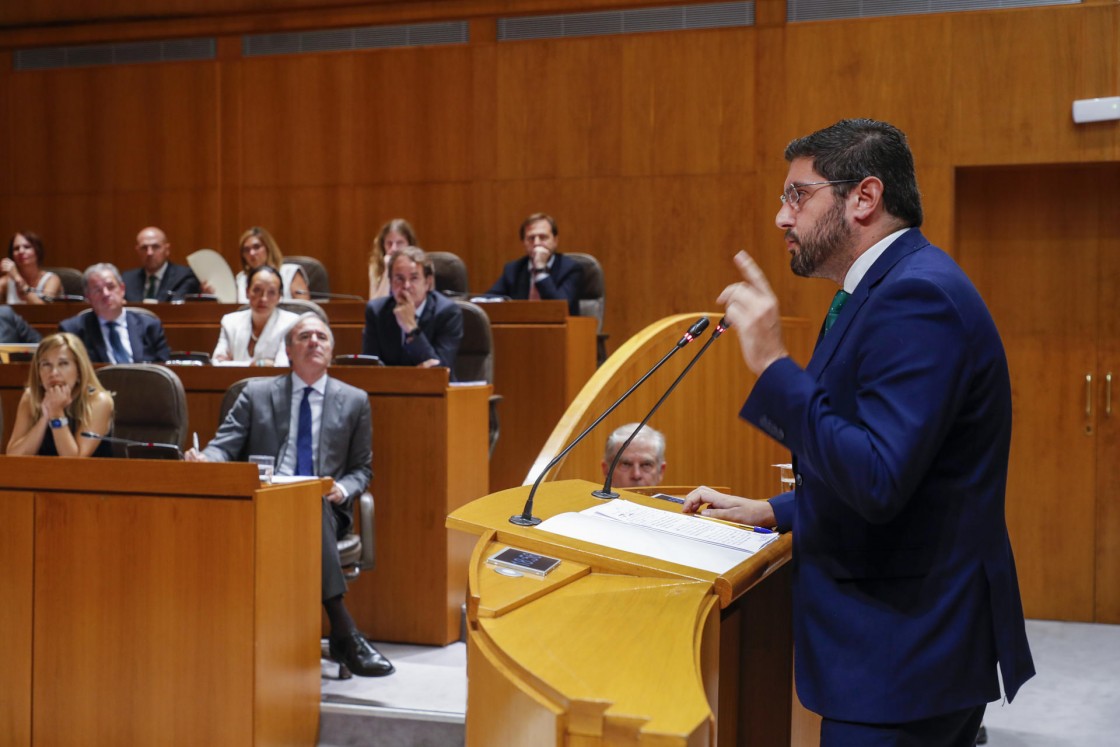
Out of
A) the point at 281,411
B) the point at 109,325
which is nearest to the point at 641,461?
the point at 281,411

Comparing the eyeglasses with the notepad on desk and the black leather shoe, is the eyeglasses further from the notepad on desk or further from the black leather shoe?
the black leather shoe

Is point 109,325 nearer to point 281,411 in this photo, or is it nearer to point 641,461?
point 281,411

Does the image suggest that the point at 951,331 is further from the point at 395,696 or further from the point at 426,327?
the point at 426,327

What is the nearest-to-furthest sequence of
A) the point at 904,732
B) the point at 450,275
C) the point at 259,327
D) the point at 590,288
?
the point at 904,732 < the point at 259,327 < the point at 590,288 < the point at 450,275

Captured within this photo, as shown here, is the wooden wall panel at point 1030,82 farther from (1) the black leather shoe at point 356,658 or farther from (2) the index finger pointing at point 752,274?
(2) the index finger pointing at point 752,274

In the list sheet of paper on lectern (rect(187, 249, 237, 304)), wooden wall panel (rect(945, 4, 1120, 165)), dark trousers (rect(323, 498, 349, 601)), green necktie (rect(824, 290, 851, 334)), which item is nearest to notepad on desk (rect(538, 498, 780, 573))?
green necktie (rect(824, 290, 851, 334))

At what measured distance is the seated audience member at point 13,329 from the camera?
16.8ft

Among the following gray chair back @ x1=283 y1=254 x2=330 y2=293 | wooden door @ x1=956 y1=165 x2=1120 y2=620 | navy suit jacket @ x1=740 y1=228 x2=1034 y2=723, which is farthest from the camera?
gray chair back @ x1=283 y1=254 x2=330 y2=293

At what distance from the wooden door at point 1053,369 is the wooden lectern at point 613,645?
4164 mm

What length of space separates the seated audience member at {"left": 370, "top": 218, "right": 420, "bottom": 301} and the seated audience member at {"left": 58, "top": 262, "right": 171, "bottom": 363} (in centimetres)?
110

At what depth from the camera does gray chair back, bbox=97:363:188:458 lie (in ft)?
12.7

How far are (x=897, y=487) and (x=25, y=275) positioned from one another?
19.7 ft

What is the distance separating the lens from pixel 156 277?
6215 mm

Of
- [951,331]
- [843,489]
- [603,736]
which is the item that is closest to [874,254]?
[951,331]
